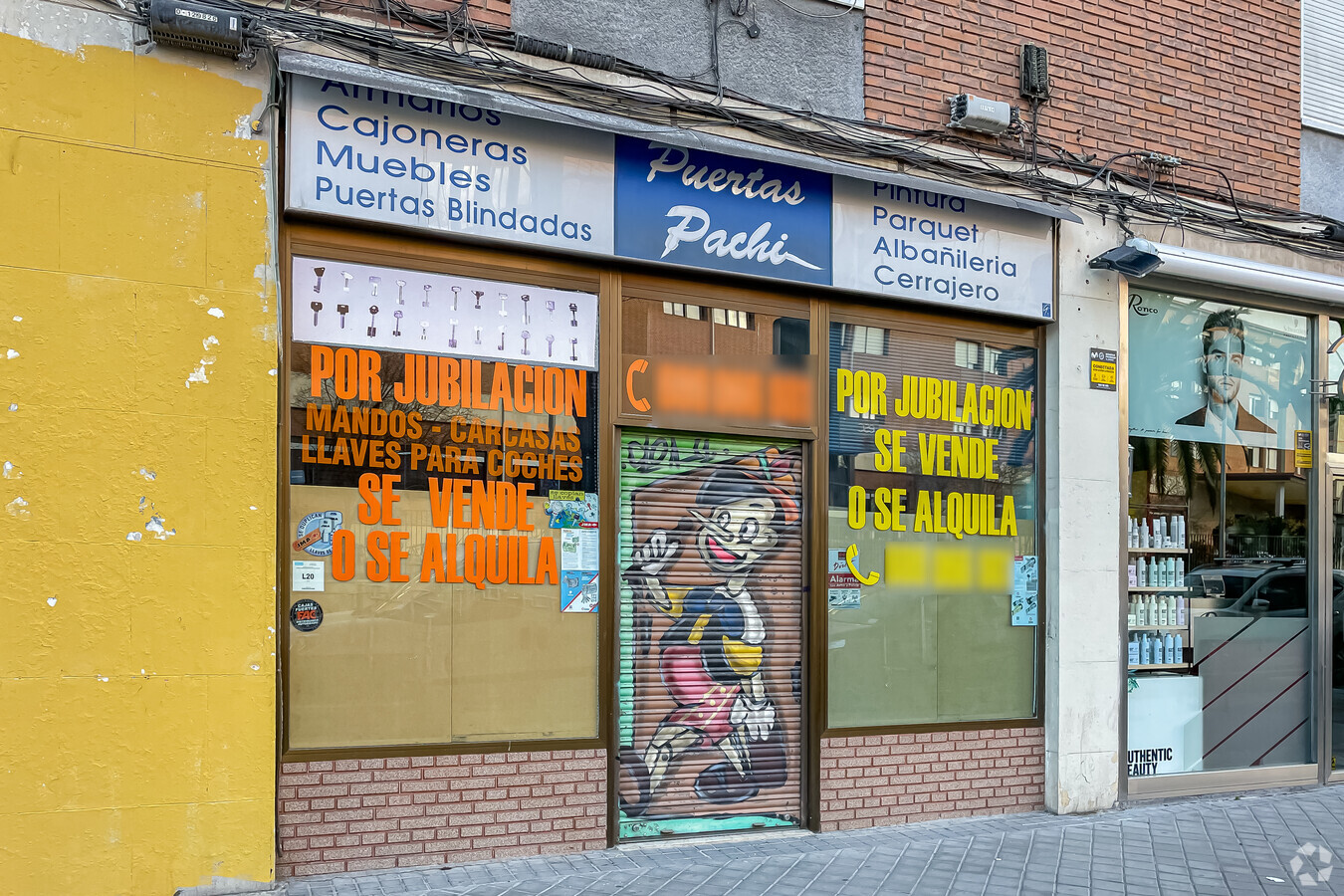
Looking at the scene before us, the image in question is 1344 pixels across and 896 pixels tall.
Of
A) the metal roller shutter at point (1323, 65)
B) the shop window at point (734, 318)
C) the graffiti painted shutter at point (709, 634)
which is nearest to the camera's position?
the graffiti painted shutter at point (709, 634)

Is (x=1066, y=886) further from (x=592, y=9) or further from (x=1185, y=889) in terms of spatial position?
(x=592, y=9)

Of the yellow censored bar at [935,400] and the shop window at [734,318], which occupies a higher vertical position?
the shop window at [734,318]

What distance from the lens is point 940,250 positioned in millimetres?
7543

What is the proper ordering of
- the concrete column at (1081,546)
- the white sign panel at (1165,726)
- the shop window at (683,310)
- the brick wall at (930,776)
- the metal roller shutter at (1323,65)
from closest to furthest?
the shop window at (683,310), the brick wall at (930,776), the concrete column at (1081,546), the white sign panel at (1165,726), the metal roller shutter at (1323,65)

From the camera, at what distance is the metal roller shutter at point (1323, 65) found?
30.7 feet

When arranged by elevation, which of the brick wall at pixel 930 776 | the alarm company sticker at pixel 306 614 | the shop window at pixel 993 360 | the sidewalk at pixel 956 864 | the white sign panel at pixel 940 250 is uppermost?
the white sign panel at pixel 940 250

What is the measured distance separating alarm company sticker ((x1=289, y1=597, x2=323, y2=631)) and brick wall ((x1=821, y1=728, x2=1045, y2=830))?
313 centimetres

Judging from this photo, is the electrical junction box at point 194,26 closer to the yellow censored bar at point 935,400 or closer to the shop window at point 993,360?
the yellow censored bar at point 935,400

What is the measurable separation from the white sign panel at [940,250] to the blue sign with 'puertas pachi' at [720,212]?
0.21m

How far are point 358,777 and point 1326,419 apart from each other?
7752mm

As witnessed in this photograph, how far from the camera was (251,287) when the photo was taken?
18.4 feet

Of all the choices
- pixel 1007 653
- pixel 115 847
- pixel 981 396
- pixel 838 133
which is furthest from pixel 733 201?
pixel 115 847

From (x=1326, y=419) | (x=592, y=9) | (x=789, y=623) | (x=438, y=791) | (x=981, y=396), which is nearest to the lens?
(x=438, y=791)

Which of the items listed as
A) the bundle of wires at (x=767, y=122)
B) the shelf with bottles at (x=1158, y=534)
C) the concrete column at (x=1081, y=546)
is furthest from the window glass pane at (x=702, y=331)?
the shelf with bottles at (x=1158, y=534)
